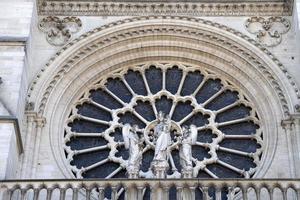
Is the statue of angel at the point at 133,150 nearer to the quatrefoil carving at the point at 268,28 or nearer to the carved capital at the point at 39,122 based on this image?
the carved capital at the point at 39,122

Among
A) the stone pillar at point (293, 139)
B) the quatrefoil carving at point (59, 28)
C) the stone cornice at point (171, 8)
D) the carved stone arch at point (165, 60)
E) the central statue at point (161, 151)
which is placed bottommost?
the central statue at point (161, 151)

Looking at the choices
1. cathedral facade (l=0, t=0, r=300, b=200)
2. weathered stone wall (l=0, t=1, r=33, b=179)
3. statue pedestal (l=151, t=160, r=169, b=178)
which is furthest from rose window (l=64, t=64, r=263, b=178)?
weathered stone wall (l=0, t=1, r=33, b=179)

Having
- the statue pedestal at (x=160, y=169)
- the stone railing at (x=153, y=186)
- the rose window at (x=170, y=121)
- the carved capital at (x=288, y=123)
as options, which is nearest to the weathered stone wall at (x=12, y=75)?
the stone railing at (x=153, y=186)

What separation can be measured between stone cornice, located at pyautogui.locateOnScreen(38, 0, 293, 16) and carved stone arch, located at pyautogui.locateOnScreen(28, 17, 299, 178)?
0.78 feet

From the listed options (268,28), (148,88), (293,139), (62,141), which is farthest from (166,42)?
(293,139)

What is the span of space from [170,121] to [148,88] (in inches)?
61.5

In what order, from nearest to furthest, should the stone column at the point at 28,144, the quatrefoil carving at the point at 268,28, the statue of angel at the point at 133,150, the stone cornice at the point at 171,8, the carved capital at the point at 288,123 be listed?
the statue of angel at the point at 133,150 → the stone column at the point at 28,144 → the carved capital at the point at 288,123 → the quatrefoil carving at the point at 268,28 → the stone cornice at the point at 171,8

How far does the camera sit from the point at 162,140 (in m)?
11.6

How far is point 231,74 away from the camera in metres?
14.2

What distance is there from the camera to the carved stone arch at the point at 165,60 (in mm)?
13445

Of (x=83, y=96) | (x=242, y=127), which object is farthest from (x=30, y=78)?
(x=242, y=127)

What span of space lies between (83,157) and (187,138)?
2.48 m

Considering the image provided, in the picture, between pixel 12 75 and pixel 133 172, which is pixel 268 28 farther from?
pixel 12 75

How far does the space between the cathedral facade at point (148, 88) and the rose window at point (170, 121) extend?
0.02 m
